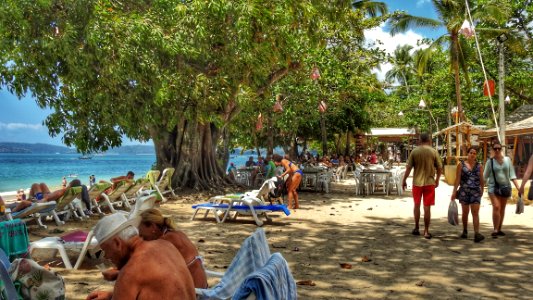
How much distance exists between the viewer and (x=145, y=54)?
40.9 ft

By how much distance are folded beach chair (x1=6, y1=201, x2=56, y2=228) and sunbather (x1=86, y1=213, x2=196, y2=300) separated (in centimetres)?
→ 650

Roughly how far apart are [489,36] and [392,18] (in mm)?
5539

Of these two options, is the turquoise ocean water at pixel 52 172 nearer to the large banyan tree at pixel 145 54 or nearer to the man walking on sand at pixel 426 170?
the large banyan tree at pixel 145 54

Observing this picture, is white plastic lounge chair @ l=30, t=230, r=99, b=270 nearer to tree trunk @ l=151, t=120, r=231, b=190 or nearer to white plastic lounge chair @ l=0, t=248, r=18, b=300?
white plastic lounge chair @ l=0, t=248, r=18, b=300

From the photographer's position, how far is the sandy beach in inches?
202

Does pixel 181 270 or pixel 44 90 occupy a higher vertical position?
pixel 44 90

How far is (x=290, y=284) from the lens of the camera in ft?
9.08

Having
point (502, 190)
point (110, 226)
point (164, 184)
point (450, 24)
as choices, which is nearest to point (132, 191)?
point (164, 184)

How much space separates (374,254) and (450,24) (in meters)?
18.4

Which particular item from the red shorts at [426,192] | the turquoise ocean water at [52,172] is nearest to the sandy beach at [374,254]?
the red shorts at [426,192]

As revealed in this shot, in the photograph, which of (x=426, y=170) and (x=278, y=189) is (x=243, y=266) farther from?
(x=278, y=189)

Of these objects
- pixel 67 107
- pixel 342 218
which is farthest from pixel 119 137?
pixel 342 218

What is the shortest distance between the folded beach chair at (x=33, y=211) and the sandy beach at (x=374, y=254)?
0.27 metres

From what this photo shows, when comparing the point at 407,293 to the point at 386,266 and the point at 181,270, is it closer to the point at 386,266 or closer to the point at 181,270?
Answer: the point at 386,266
